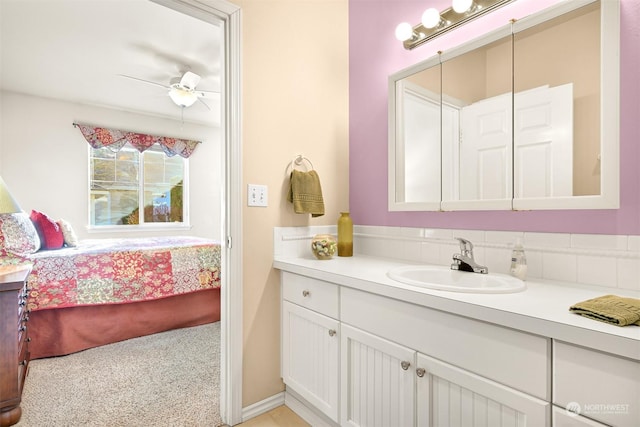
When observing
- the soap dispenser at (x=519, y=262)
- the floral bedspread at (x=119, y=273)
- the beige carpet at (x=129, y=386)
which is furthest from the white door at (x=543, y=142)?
the floral bedspread at (x=119, y=273)

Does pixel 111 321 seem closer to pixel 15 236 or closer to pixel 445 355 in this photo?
pixel 15 236

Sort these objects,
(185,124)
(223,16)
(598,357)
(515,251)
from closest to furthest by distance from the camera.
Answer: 1. (598,357)
2. (515,251)
3. (223,16)
4. (185,124)

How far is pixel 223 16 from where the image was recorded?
5.10 feet

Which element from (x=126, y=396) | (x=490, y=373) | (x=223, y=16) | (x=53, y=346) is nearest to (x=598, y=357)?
(x=490, y=373)

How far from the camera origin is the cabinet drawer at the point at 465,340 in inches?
31.4

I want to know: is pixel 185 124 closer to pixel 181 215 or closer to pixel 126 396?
pixel 181 215

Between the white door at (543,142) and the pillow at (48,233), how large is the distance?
11.6 feet

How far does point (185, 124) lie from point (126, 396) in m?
4.22

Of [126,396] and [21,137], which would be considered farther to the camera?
[21,137]

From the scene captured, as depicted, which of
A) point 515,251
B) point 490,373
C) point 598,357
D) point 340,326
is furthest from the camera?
point 340,326

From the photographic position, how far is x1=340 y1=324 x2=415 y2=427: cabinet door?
3.63 feet

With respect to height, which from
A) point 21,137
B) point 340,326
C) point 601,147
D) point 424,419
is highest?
point 21,137

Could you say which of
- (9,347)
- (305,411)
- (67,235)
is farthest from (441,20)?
(67,235)

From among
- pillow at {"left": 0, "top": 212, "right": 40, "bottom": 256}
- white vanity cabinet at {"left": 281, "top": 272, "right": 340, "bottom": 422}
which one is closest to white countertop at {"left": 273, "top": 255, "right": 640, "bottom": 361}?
white vanity cabinet at {"left": 281, "top": 272, "right": 340, "bottom": 422}
